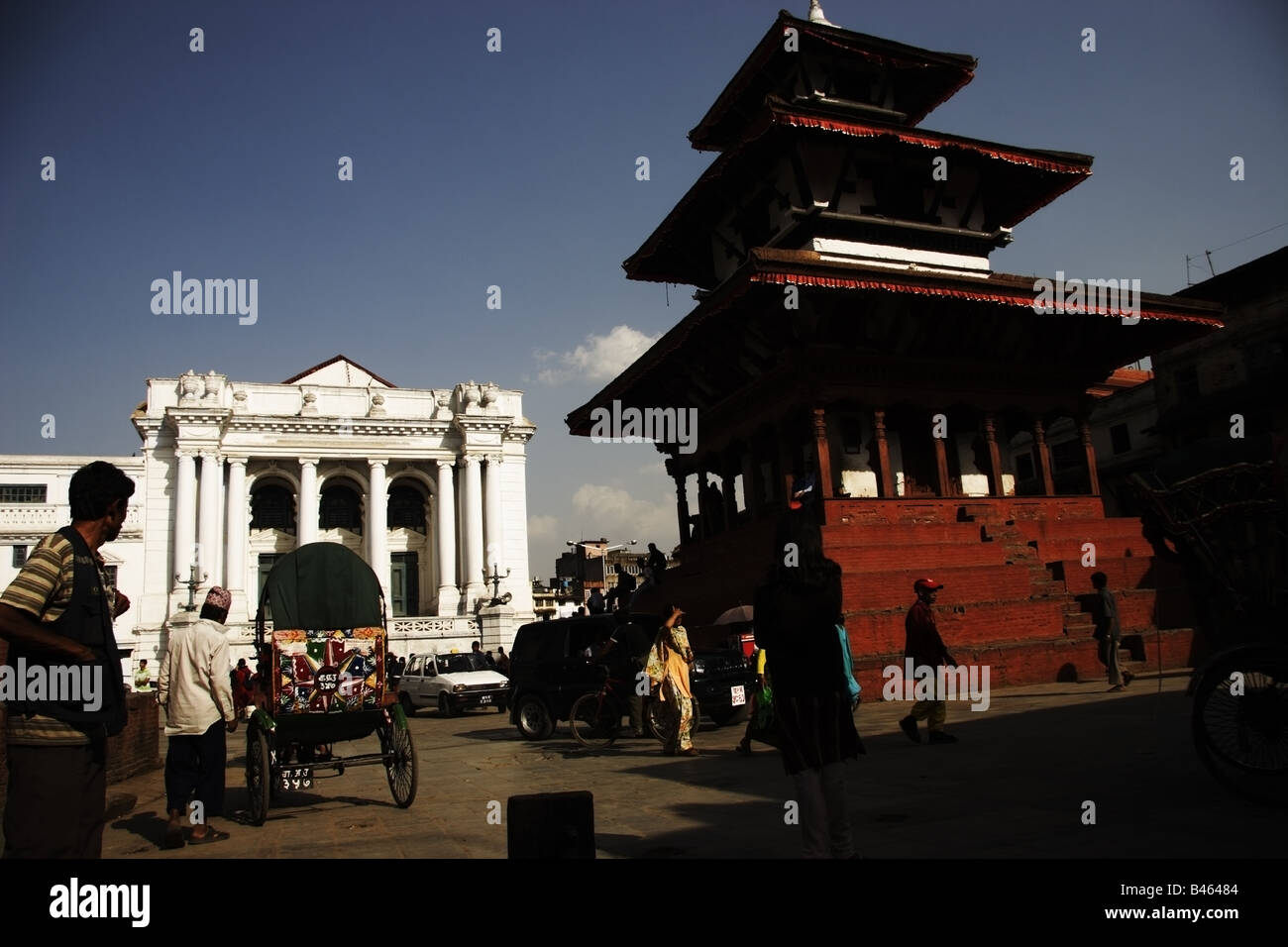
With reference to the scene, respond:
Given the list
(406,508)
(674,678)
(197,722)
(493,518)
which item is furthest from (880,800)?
(406,508)

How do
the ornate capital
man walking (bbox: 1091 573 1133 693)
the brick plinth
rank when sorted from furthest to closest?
1. the ornate capital
2. the brick plinth
3. man walking (bbox: 1091 573 1133 693)

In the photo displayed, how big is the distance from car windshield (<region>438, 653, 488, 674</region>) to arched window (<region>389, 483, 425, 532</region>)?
82.6ft

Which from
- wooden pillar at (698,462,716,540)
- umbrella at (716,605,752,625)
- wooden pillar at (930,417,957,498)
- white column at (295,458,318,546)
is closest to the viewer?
umbrella at (716,605,752,625)

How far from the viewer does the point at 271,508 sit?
47.7 metres

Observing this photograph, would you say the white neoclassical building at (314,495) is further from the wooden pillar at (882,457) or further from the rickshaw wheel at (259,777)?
the rickshaw wheel at (259,777)

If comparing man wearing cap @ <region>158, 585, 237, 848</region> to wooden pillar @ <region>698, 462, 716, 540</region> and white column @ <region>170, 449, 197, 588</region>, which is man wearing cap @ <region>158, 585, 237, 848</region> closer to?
wooden pillar @ <region>698, 462, 716, 540</region>

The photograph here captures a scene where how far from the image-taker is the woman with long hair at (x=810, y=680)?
4.50 meters

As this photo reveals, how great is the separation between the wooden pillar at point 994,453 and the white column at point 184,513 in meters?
37.2

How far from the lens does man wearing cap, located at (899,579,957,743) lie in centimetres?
949

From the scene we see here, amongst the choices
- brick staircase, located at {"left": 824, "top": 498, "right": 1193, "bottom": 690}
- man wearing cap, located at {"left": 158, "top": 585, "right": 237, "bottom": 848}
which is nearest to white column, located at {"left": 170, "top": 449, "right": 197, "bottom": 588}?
brick staircase, located at {"left": 824, "top": 498, "right": 1193, "bottom": 690}

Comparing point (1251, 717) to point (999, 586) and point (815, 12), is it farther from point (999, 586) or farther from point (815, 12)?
point (815, 12)
